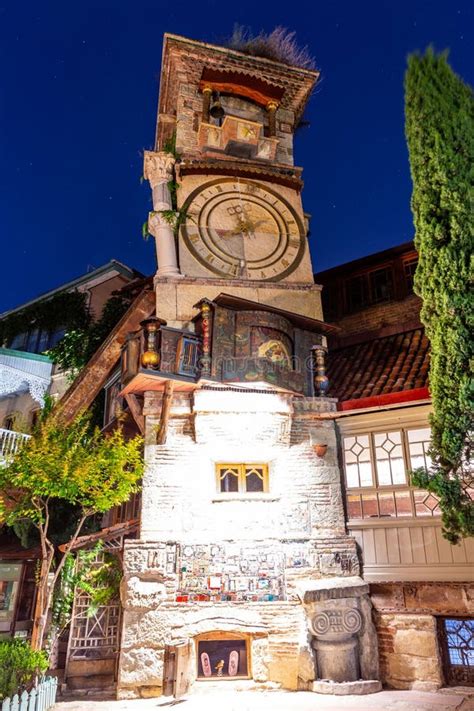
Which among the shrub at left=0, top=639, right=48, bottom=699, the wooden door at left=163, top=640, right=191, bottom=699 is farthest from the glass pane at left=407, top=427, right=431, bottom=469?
the shrub at left=0, top=639, right=48, bottom=699

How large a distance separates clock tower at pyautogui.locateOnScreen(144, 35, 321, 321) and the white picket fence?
6.95m

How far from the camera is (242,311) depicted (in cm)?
1089

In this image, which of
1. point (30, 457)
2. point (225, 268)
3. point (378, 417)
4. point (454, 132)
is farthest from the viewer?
point (225, 268)

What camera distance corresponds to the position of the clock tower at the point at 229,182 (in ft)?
40.6

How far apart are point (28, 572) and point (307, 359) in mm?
13418

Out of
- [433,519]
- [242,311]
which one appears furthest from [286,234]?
[433,519]

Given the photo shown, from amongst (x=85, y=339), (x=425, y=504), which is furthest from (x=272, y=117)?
(x=425, y=504)

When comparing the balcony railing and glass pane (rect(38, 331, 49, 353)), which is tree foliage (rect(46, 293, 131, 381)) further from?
the balcony railing

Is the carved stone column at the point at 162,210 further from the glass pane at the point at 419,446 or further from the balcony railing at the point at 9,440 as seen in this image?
the balcony railing at the point at 9,440

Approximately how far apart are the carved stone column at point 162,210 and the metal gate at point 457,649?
28.4 ft

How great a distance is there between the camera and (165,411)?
33.1ft

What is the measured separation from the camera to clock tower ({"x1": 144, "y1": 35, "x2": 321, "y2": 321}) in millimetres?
12383

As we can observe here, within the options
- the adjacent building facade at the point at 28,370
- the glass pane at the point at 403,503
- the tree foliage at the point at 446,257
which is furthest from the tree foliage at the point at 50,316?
the tree foliage at the point at 446,257

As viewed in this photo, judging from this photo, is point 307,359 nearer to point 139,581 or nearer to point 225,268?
point 225,268
